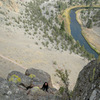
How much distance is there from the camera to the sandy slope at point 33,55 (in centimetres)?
2130

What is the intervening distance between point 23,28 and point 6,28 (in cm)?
584

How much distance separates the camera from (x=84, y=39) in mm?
47500

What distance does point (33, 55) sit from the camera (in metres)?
24.1

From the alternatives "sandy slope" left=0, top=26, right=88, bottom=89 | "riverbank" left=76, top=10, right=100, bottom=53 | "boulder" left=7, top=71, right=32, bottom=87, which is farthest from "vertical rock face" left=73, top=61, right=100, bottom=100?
"riverbank" left=76, top=10, right=100, bottom=53

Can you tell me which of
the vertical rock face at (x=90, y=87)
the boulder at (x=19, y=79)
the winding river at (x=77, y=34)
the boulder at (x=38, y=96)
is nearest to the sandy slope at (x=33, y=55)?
the boulder at (x=19, y=79)

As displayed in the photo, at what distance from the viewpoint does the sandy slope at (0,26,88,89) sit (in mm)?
21297

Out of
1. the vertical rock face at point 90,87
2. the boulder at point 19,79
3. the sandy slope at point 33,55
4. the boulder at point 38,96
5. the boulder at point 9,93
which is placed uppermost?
the vertical rock face at point 90,87

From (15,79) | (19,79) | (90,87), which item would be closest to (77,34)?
(19,79)

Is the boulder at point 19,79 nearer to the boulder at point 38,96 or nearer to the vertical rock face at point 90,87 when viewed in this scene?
the boulder at point 38,96

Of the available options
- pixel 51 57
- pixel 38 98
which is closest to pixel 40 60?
pixel 51 57

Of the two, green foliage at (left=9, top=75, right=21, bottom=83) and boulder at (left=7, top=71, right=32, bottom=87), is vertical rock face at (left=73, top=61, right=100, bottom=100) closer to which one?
boulder at (left=7, top=71, right=32, bottom=87)

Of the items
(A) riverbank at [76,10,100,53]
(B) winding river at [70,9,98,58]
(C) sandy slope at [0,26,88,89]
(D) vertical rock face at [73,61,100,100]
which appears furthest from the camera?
(A) riverbank at [76,10,100,53]

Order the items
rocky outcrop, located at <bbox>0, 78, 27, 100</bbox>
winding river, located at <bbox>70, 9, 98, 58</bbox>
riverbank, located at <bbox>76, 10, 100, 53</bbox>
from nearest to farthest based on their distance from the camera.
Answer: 1. rocky outcrop, located at <bbox>0, 78, 27, 100</bbox>
2. winding river, located at <bbox>70, 9, 98, 58</bbox>
3. riverbank, located at <bbox>76, 10, 100, 53</bbox>

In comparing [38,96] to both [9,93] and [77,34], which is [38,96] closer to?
[9,93]
